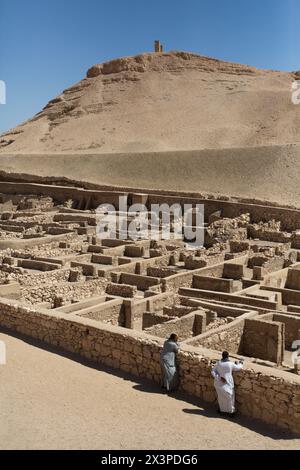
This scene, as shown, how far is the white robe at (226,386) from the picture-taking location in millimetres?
6676

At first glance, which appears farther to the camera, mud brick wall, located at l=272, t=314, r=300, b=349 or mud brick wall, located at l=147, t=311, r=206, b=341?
mud brick wall, located at l=272, t=314, r=300, b=349

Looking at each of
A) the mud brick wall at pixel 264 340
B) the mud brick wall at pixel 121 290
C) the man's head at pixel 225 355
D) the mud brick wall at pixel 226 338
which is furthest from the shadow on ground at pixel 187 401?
the mud brick wall at pixel 121 290

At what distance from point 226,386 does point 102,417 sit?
155 centimetres

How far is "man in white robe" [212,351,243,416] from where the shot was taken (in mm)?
6676

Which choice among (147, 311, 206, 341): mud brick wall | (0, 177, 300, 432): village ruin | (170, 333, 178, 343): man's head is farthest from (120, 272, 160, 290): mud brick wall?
(170, 333, 178, 343): man's head

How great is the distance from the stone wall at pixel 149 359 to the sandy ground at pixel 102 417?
0.20 meters

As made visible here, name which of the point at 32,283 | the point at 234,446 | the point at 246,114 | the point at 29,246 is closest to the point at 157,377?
the point at 234,446

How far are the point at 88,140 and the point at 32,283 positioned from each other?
5630 centimetres

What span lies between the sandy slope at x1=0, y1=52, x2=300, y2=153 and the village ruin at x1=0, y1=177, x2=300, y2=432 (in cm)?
3304

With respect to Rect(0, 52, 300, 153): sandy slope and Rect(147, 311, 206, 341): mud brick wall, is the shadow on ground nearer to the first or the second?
Rect(147, 311, 206, 341): mud brick wall

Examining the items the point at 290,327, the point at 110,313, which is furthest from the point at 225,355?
the point at 290,327

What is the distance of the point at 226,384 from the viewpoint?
6695 mm

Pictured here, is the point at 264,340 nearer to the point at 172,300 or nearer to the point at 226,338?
the point at 226,338

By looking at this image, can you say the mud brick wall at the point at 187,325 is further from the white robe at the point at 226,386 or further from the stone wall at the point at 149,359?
the white robe at the point at 226,386
